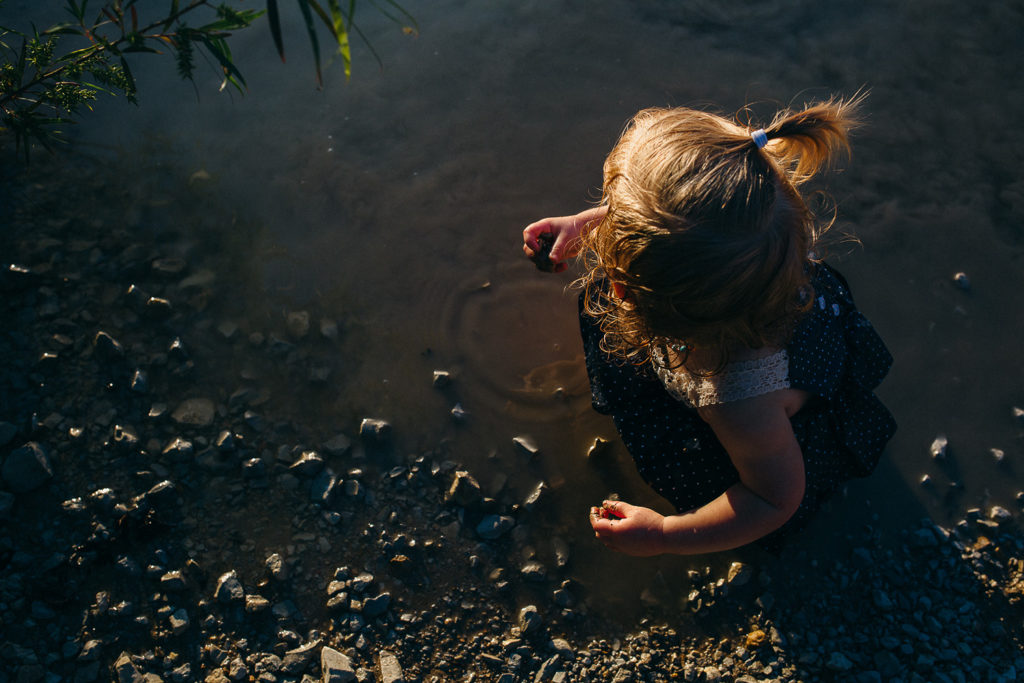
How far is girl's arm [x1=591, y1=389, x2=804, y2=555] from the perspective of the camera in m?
1.80

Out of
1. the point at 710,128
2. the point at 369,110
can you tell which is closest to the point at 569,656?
the point at 710,128

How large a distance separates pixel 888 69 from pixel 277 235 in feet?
8.80

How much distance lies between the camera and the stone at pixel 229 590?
2.03 metres

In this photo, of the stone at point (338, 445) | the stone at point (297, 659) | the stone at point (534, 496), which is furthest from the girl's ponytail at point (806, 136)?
the stone at point (297, 659)

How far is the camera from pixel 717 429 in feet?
6.16

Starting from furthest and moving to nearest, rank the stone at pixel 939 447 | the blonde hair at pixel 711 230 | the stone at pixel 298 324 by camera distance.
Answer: the stone at pixel 298 324
the stone at pixel 939 447
the blonde hair at pixel 711 230

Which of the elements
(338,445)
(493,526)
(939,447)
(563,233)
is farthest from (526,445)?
(939,447)

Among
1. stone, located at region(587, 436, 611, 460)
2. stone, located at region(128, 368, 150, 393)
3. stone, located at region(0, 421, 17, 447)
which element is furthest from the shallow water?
stone, located at region(0, 421, 17, 447)

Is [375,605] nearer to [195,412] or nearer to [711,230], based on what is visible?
[195,412]

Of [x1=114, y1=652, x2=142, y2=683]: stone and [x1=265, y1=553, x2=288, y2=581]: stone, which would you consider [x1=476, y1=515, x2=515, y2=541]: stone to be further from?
[x1=114, y1=652, x2=142, y2=683]: stone

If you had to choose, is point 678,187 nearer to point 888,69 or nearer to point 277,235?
point 277,235

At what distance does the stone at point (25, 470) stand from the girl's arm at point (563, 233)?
5.34ft

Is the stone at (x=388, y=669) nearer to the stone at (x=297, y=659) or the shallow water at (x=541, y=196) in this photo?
the stone at (x=297, y=659)

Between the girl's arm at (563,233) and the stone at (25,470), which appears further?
the girl's arm at (563,233)
